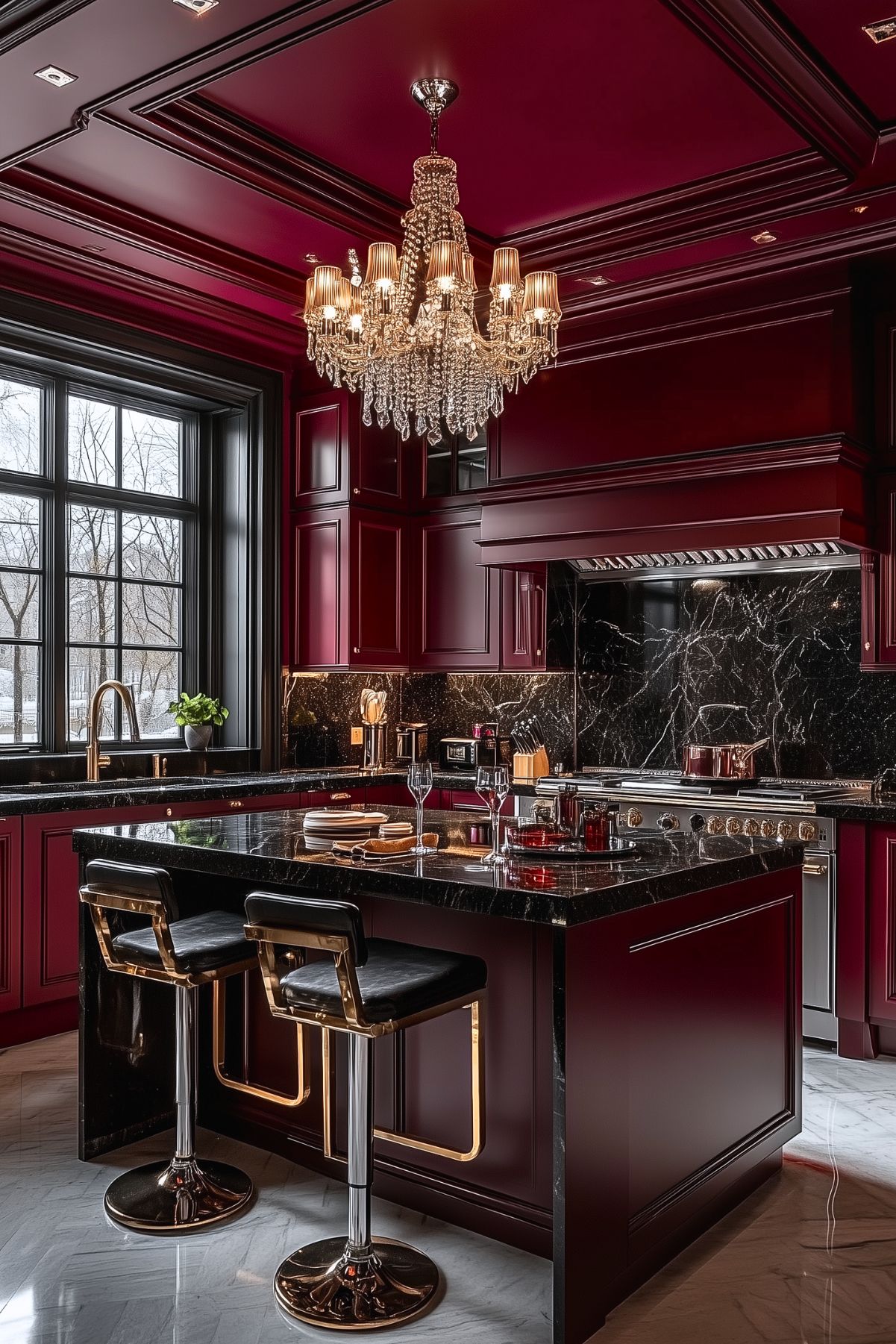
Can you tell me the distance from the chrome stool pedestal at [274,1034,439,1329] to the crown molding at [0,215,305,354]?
11.6 ft

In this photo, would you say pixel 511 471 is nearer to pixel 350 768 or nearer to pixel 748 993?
pixel 350 768

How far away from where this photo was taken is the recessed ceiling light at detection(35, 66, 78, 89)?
3131mm

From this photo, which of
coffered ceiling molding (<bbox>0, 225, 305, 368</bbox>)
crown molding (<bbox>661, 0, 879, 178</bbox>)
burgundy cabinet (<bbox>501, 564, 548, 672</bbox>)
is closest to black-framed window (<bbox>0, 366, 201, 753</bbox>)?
coffered ceiling molding (<bbox>0, 225, 305, 368</bbox>)

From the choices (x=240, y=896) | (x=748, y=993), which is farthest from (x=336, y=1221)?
(x=748, y=993)

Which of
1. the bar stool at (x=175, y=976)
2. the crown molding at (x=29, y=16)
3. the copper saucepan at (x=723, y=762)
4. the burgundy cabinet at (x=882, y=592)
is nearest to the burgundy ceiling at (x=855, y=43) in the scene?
the burgundy cabinet at (x=882, y=592)

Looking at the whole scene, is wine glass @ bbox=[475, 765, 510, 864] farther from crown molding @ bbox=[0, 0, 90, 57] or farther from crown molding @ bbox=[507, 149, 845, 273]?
crown molding @ bbox=[507, 149, 845, 273]

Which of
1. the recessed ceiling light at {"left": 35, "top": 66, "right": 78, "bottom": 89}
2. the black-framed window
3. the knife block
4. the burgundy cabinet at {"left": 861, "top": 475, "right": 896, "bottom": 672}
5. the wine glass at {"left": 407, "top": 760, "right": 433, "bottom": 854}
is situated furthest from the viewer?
the knife block

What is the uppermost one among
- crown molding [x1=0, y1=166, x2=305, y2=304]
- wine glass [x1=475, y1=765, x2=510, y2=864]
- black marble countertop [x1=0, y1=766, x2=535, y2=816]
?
crown molding [x1=0, y1=166, x2=305, y2=304]

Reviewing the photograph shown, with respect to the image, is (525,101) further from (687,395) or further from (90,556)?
(90,556)

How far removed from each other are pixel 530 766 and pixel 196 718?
1.67 meters

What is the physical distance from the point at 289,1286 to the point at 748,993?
4.31 feet

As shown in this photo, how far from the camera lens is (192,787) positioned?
465cm

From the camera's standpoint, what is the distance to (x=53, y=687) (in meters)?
4.96

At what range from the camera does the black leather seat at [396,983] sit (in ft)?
7.16
